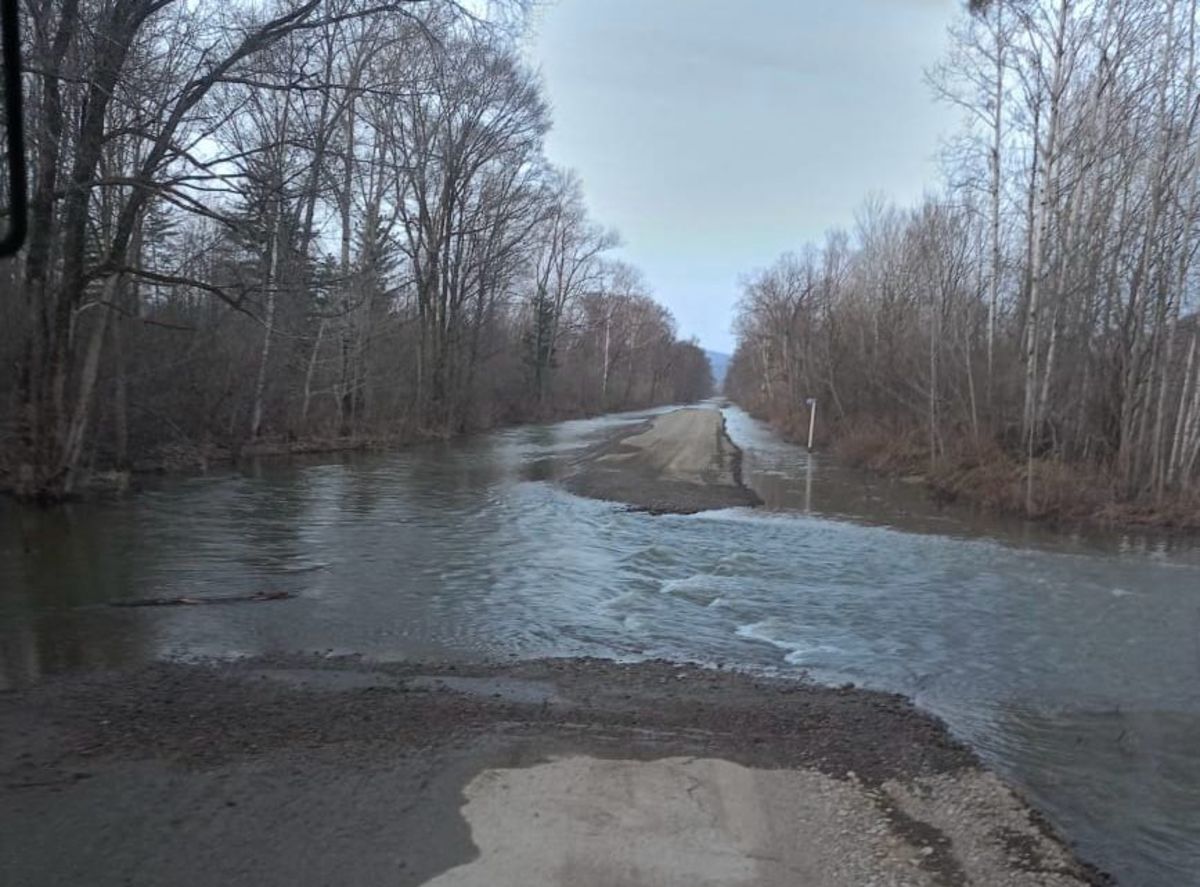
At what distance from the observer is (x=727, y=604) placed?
1048 centimetres

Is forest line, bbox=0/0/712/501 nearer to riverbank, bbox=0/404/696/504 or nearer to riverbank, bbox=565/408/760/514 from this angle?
riverbank, bbox=0/404/696/504

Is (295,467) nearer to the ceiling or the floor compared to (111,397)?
nearer to the floor

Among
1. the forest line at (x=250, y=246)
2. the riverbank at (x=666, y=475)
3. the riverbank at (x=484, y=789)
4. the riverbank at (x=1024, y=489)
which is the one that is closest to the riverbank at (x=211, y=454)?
the forest line at (x=250, y=246)

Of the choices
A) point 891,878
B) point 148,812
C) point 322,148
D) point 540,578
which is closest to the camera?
point 891,878

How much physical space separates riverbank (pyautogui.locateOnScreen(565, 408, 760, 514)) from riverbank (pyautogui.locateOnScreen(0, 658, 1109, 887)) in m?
11.9

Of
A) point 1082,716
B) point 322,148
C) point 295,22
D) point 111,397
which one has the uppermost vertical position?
point 295,22

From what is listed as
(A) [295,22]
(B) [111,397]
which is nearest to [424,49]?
(A) [295,22]

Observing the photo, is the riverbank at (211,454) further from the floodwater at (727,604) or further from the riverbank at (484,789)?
the riverbank at (484,789)

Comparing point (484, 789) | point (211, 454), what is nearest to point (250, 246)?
point (211, 454)

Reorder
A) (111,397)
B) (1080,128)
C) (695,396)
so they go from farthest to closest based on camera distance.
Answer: (695,396) < (1080,128) < (111,397)

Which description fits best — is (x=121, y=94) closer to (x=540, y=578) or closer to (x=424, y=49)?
(x=424, y=49)

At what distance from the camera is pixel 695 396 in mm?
169500

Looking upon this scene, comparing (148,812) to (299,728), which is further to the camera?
(299,728)

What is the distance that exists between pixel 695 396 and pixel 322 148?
156 m
